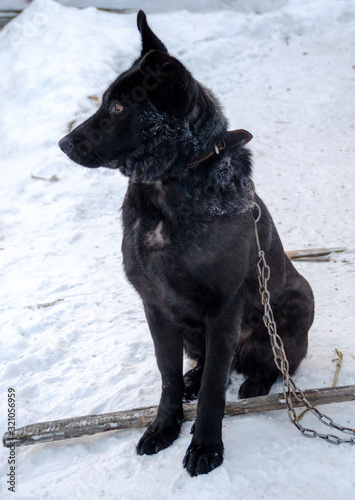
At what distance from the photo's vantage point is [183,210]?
2.13 meters

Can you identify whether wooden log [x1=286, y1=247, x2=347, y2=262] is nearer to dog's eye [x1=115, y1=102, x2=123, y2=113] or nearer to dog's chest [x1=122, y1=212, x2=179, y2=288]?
dog's chest [x1=122, y1=212, x2=179, y2=288]

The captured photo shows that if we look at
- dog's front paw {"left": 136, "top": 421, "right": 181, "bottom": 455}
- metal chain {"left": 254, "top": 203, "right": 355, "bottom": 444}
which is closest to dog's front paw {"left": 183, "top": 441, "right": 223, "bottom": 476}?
dog's front paw {"left": 136, "top": 421, "right": 181, "bottom": 455}

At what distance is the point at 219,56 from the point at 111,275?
568cm

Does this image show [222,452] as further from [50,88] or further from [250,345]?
[50,88]

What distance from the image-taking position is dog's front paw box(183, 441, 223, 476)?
6.81 feet

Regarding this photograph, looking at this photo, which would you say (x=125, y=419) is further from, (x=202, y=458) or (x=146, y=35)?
(x=146, y=35)

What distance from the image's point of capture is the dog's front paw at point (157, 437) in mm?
2236

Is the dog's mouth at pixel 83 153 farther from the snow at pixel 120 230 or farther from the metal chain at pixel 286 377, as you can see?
the snow at pixel 120 230

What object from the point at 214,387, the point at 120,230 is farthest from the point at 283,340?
the point at 120,230

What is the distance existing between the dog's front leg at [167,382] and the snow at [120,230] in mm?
68

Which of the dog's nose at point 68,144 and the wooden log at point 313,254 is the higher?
Answer: the dog's nose at point 68,144

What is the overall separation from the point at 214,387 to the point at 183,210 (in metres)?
0.77

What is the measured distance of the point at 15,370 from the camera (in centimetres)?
291

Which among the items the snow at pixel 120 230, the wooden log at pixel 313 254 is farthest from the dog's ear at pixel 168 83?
the wooden log at pixel 313 254
